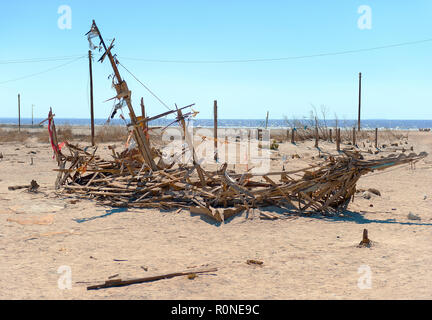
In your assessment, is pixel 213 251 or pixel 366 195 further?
pixel 366 195

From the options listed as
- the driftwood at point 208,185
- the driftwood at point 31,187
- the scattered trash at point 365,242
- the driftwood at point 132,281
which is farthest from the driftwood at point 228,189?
the driftwood at point 132,281

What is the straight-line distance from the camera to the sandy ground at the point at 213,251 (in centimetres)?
471

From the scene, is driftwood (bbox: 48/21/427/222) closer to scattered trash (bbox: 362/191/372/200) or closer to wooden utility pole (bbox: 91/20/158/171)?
wooden utility pole (bbox: 91/20/158/171)

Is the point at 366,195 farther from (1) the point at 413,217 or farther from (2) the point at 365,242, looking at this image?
(2) the point at 365,242

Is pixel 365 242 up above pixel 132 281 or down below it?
above

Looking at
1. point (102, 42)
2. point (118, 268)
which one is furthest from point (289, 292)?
point (102, 42)

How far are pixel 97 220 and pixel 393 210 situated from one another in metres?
5.83

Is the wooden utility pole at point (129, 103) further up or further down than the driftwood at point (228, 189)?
further up

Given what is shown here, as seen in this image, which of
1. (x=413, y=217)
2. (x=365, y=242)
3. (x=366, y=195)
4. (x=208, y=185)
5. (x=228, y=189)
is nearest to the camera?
(x=365, y=242)

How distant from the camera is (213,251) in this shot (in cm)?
631

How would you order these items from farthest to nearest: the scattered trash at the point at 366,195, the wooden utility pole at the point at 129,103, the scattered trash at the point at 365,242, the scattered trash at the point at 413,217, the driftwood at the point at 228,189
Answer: the scattered trash at the point at 366,195
the wooden utility pole at the point at 129,103
the driftwood at the point at 228,189
the scattered trash at the point at 413,217
the scattered trash at the point at 365,242

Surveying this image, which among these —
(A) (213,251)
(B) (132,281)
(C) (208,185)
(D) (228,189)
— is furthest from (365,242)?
→ (C) (208,185)

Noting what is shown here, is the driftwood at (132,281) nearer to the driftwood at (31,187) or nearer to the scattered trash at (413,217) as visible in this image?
the scattered trash at (413,217)

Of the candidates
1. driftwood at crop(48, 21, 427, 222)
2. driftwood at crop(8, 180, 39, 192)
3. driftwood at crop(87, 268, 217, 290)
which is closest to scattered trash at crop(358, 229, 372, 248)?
driftwood at crop(48, 21, 427, 222)
